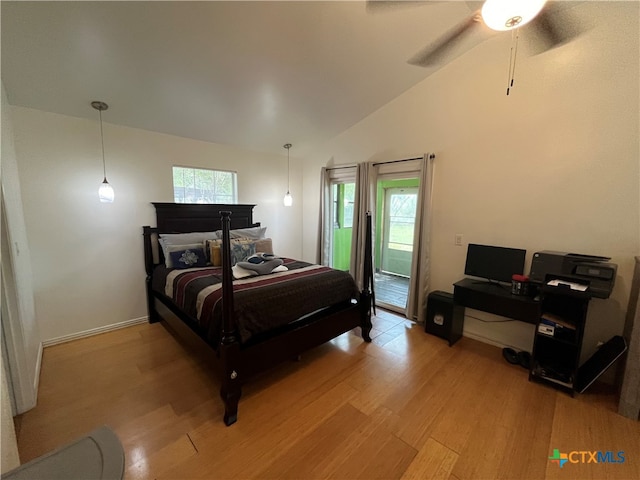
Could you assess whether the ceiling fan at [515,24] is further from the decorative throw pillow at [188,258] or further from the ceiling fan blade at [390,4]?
the decorative throw pillow at [188,258]

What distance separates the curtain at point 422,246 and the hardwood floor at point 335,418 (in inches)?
29.7

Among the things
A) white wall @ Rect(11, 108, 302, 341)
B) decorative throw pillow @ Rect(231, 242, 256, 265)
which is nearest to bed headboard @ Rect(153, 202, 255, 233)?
white wall @ Rect(11, 108, 302, 341)

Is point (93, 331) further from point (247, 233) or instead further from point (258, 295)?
point (258, 295)

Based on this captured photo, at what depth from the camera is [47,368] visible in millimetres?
2346

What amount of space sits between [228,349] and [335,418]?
90 centimetres

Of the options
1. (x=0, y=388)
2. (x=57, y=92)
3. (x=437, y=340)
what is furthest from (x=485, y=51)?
(x=0, y=388)

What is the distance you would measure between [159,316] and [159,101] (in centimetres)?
245

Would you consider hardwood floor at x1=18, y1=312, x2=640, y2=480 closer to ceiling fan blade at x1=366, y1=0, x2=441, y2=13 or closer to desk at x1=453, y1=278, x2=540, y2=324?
desk at x1=453, y1=278, x2=540, y2=324

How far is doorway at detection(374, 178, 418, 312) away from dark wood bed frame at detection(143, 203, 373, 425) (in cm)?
219

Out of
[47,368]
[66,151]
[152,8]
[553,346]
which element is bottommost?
[47,368]

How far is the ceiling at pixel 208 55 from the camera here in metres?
1.75

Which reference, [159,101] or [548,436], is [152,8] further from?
[548,436]

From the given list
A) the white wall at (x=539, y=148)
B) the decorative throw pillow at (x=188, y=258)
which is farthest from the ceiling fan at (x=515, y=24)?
the decorative throw pillow at (x=188, y=258)

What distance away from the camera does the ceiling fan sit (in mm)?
1346
